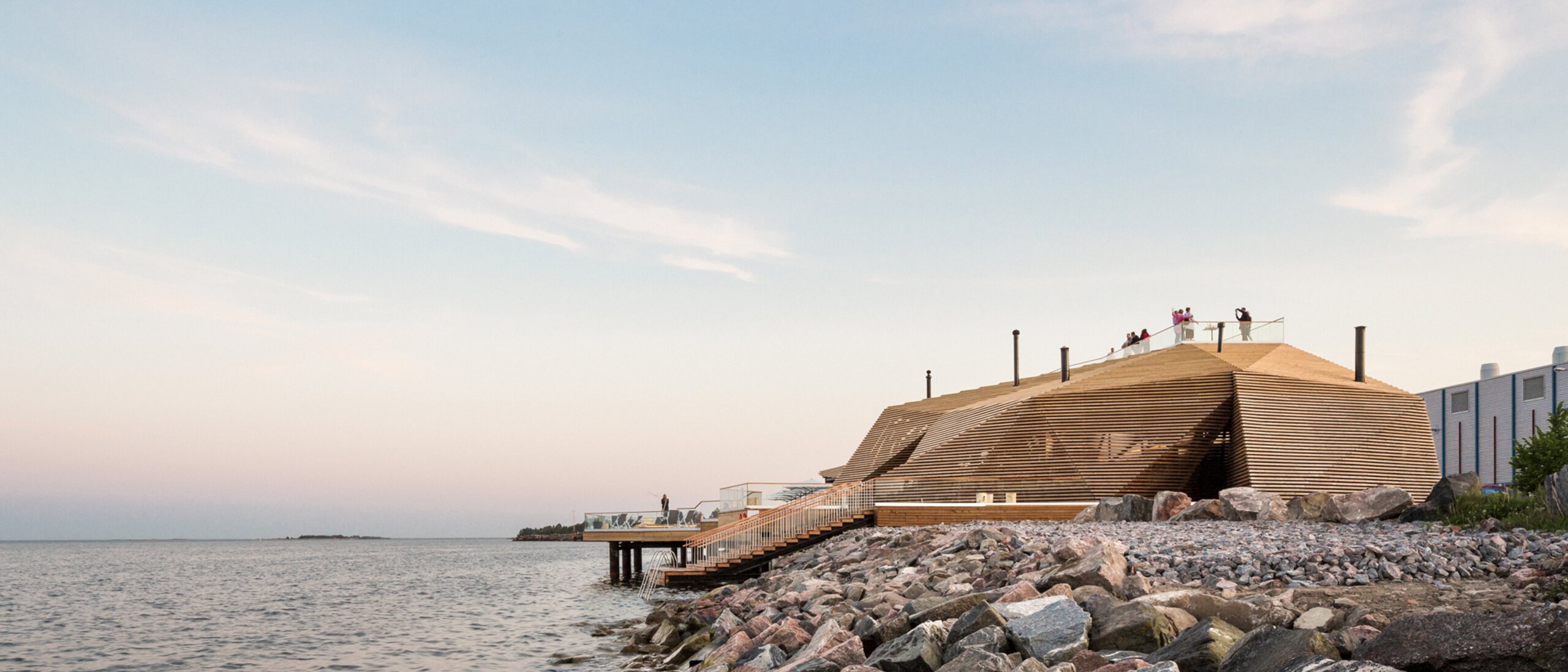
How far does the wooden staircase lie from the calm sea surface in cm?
196

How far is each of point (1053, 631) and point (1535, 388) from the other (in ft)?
169

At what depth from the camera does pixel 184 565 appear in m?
74.4

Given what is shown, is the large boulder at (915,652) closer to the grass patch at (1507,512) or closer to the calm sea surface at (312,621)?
the calm sea surface at (312,621)

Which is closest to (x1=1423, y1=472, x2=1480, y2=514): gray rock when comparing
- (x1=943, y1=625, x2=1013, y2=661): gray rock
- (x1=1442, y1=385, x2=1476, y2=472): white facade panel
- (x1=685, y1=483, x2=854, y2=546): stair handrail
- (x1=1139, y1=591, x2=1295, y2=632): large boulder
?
(x1=1139, y1=591, x2=1295, y2=632): large boulder

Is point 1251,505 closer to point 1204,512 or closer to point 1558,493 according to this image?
point 1204,512

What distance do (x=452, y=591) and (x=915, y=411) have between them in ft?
59.9

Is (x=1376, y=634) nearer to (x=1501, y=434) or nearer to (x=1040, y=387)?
(x=1040, y=387)

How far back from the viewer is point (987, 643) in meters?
10.1

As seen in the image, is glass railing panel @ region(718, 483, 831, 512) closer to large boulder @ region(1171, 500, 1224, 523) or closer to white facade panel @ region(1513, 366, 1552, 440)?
large boulder @ region(1171, 500, 1224, 523)

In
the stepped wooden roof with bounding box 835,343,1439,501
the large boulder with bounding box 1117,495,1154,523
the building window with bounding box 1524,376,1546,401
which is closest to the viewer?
the large boulder with bounding box 1117,495,1154,523

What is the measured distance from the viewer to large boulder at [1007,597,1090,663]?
32.5 ft

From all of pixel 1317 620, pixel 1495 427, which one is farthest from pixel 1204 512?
pixel 1495 427

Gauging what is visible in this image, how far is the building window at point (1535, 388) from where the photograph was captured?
50.4 meters

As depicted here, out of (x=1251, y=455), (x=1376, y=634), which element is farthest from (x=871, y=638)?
(x=1251, y=455)
